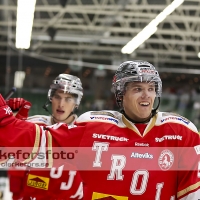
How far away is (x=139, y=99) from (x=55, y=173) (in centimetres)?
121

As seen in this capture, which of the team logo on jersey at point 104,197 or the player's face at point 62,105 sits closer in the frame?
the team logo on jersey at point 104,197

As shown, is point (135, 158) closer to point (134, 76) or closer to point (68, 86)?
point (134, 76)

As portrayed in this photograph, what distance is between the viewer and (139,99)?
1992 millimetres

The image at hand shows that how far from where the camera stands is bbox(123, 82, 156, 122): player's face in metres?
1.99

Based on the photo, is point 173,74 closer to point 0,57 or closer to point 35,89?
point 35,89

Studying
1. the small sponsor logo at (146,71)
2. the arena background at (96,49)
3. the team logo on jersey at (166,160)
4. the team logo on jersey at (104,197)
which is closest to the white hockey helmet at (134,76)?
the small sponsor logo at (146,71)

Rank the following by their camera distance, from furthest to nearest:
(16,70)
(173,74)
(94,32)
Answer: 1. (94,32)
2. (173,74)
3. (16,70)

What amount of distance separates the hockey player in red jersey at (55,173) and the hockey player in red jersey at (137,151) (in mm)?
884

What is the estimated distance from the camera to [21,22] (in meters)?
5.65

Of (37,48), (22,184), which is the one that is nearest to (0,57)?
(37,48)

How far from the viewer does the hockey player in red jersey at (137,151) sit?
6.43 ft

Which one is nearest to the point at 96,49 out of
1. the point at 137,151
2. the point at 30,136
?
the point at 137,151

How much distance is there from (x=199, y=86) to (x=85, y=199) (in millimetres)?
3758

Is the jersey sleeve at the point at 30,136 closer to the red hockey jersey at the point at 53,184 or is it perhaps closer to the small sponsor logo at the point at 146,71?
the small sponsor logo at the point at 146,71
